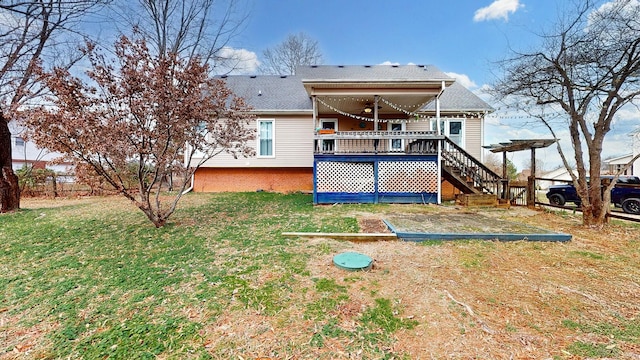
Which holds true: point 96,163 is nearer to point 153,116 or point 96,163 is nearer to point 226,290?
point 153,116

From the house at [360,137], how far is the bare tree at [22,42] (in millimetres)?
5603

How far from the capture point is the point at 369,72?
13906 mm

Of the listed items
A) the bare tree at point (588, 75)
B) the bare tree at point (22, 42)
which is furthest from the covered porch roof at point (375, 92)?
the bare tree at point (22, 42)

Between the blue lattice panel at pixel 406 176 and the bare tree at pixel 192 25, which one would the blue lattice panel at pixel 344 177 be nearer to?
the blue lattice panel at pixel 406 176

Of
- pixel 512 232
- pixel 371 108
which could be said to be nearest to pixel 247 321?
pixel 512 232

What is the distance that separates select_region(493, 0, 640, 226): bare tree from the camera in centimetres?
513

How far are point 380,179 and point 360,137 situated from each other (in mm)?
1491

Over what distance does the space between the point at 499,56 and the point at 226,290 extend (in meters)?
7.75

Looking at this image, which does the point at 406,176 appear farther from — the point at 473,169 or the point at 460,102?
the point at 460,102

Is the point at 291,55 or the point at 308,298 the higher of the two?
the point at 291,55

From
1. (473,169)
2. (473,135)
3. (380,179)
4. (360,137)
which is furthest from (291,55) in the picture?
(473,169)

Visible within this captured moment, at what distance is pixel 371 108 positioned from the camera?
34.3ft

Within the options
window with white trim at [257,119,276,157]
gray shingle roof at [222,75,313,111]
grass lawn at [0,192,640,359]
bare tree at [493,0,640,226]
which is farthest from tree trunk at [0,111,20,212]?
bare tree at [493,0,640,226]

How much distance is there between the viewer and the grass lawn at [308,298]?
2.09m
